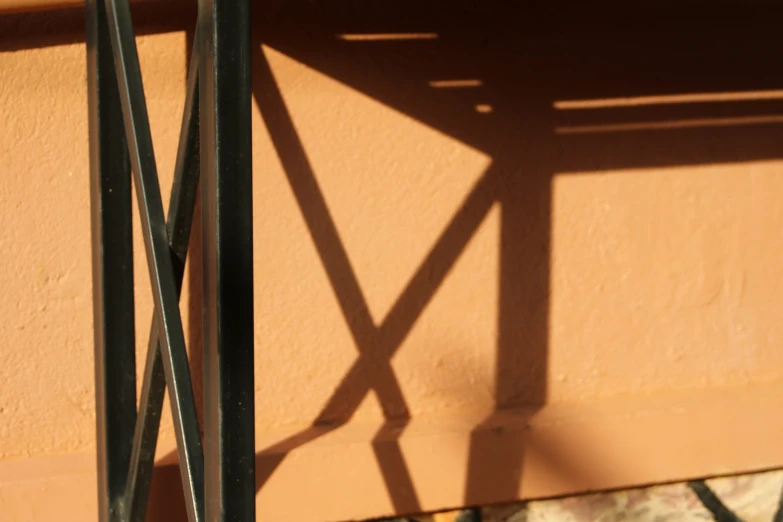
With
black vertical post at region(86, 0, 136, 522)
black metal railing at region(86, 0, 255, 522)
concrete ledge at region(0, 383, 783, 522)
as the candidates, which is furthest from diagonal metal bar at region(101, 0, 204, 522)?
concrete ledge at region(0, 383, 783, 522)

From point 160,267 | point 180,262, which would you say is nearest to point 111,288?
point 180,262

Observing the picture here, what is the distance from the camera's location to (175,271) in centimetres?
155

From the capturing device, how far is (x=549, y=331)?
2.26m

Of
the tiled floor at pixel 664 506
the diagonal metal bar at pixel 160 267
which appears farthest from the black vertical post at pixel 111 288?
the tiled floor at pixel 664 506

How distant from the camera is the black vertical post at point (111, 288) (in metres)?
1.81

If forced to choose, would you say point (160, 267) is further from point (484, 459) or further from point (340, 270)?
point (484, 459)

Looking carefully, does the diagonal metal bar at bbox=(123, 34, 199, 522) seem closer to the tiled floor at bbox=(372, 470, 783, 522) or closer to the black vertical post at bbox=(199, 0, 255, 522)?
the black vertical post at bbox=(199, 0, 255, 522)

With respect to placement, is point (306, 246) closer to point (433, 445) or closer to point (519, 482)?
point (433, 445)

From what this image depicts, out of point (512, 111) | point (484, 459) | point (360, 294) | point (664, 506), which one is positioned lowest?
point (664, 506)

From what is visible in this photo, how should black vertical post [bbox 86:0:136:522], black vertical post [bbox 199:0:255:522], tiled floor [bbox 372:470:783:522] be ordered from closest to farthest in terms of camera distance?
black vertical post [bbox 199:0:255:522], black vertical post [bbox 86:0:136:522], tiled floor [bbox 372:470:783:522]

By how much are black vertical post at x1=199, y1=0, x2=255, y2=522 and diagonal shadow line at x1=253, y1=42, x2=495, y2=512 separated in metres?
0.76

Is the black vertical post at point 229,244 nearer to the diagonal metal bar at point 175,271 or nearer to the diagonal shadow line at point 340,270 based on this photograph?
the diagonal metal bar at point 175,271

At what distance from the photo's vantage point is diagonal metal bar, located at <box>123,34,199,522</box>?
148 cm

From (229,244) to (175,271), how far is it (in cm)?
35
